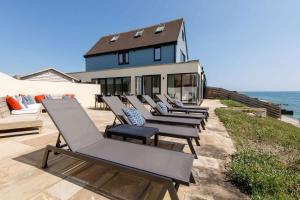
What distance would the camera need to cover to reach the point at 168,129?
368cm

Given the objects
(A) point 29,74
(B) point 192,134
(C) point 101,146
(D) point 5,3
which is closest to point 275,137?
(B) point 192,134

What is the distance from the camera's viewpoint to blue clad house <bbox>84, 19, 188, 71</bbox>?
16484 mm

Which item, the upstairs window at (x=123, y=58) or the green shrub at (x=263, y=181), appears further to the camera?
the upstairs window at (x=123, y=58)

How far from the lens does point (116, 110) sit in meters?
4.16

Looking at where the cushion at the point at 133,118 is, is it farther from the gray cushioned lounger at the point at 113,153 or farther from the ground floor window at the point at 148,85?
the ground floor window at the point at 148,85

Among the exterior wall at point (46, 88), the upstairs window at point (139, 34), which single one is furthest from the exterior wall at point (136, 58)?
the exterior wall at point (46, 88)

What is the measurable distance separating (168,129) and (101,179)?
182 centimetres

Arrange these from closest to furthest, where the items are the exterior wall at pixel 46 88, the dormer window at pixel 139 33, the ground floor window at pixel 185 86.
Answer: the exterior wall at pixel 46 88
the ground floor window at pixel 185 86
the dormer window at pixel 139 33

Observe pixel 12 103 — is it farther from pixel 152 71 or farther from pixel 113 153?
pixel 152 71

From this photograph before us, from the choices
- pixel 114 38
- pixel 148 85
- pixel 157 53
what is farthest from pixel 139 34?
pixel 148 85

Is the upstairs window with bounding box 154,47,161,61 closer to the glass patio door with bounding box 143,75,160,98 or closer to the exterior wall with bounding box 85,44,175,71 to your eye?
the exterior wall with bounding box 85,44,175,71

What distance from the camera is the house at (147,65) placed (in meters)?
13.9

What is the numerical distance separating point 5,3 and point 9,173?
11.0m

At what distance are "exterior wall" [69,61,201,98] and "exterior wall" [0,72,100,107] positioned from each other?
8.76 ft
